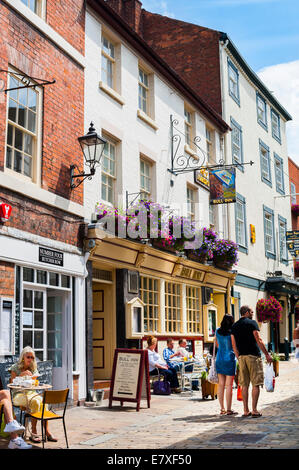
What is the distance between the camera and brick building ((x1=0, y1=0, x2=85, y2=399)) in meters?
9.26

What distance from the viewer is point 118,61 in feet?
44.7

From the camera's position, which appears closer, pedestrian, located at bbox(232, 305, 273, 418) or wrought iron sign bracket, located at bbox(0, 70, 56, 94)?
pedestrian, located at bbox(232, 305, 273, 418)

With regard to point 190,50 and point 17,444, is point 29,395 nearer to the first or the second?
point 17,444

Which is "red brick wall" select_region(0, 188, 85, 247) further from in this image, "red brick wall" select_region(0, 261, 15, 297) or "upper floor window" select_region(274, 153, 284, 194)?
"upper floor window" select_region(274, 153, 284, 194)

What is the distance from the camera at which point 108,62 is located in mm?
13445

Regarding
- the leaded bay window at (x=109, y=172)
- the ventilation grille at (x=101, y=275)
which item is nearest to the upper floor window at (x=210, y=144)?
the leaded bay window at (x=109, y=172)

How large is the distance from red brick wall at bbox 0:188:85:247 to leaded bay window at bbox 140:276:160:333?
3.51 meters

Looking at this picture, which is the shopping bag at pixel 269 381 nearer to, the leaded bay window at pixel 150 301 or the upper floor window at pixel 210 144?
the leaded bay window at pixel 150 301

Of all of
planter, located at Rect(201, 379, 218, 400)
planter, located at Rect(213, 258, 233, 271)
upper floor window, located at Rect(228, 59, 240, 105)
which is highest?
upper floor window, located at Rect(228, 59, 240, 105)

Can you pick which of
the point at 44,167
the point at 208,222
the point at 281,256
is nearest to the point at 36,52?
the point at 44,167

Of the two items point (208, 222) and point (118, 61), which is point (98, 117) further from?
point (208, 222)

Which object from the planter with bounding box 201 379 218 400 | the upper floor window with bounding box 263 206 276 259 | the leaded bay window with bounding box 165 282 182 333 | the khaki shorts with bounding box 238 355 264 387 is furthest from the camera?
the upper floor window with bounding box 263 206 276 259

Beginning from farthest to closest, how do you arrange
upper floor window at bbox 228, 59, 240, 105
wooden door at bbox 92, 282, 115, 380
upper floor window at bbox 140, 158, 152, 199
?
upper floor window at bbox 228, 59, 240, 105 < upper floor window at bbox 140, 158, 152, 199 < wooden door at bbox 92, 282, 115, 380

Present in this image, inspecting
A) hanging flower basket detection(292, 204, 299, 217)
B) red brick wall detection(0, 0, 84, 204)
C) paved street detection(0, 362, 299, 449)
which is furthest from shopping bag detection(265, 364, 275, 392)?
hanging flower basket detection(292, 204, 299, 217)
